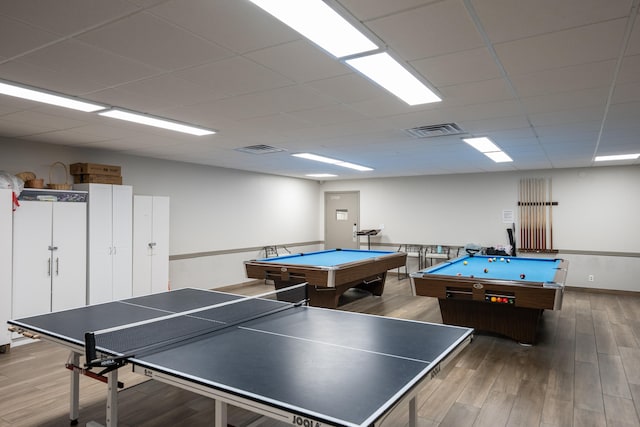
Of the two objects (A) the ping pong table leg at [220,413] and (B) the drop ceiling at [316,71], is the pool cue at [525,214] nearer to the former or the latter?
(B) the drop ceiling at [316,71]

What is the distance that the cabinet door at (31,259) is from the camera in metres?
4.54

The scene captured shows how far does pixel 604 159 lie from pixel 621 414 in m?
4.99

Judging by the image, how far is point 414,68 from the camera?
2586 millimetres

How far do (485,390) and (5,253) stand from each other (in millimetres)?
5036

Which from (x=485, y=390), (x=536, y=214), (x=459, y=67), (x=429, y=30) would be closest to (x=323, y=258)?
(x=485, y=390)

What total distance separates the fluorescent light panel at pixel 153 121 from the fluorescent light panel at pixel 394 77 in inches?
88.0

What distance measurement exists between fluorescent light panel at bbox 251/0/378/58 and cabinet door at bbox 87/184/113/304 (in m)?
4.32

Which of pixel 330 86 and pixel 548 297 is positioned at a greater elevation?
pixel 330 86

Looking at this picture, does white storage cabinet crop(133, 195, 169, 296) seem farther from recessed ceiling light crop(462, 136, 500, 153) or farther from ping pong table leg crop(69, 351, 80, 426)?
recessed ceiling light crop(462, 136, 500, 153)

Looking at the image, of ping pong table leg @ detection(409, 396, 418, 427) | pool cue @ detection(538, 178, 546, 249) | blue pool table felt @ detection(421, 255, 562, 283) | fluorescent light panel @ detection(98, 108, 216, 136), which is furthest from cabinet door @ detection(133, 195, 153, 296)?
pool cue @ detection(538, 178, 546, 249)

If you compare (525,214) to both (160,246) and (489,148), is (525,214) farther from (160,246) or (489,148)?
(160,246)

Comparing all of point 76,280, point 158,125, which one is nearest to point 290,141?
point 158,125

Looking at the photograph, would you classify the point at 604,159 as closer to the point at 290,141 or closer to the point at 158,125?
the point at 290,141

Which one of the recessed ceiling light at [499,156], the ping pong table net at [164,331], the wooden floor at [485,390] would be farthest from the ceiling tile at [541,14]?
the recessed ceiling light at [499,156]
